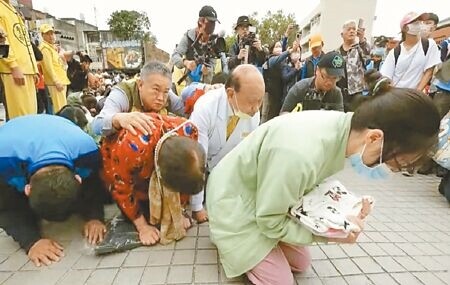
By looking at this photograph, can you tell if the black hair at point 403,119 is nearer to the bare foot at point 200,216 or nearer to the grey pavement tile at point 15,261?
the bare foot at point 200,216

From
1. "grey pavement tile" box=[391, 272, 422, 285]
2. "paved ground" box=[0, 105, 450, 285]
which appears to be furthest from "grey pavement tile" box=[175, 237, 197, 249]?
"grey pavement tile" box=[391, 272, 422, 285]

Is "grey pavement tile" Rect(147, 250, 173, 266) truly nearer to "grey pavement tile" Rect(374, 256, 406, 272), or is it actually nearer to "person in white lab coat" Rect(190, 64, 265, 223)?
"person in white lab coat" Rect(190, 64, 265, 223)

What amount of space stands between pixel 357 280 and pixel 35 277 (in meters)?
1.64

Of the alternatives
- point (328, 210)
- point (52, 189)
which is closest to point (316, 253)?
point (328, 210)

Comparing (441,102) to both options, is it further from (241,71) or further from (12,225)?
(12,225)

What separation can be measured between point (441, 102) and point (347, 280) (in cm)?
265

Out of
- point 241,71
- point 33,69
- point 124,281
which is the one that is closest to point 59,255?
point 124,281

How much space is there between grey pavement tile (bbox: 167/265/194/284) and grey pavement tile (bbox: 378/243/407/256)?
1176 mm

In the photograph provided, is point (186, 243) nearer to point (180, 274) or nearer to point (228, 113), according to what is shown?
point (180, 274)

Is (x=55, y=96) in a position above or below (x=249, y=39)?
below

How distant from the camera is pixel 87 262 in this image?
1778mm

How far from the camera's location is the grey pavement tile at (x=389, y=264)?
1773mm

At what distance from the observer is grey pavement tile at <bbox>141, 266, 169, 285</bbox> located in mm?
1618

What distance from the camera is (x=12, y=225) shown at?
1.85 meters
